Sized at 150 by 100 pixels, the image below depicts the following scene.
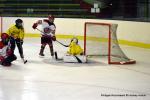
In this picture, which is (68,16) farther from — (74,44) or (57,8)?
(74,44)

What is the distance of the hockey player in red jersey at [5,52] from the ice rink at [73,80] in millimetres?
156

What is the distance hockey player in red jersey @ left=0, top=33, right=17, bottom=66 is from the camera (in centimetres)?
790

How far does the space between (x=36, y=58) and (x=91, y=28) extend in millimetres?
1352

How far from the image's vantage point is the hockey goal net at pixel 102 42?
852 centimetres

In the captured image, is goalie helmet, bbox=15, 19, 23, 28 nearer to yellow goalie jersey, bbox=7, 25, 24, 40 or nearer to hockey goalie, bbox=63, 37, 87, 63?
yellow goalie jersey, bbox=7, 25, 24, 40

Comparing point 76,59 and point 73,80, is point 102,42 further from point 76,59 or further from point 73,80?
point 73,80

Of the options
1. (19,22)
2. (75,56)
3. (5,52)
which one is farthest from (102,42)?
(5,52)

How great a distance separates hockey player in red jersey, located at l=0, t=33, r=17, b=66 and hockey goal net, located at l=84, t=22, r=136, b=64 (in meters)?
1.78

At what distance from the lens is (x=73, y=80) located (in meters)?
6.57

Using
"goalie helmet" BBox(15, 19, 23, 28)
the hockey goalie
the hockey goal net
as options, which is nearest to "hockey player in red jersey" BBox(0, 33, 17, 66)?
"goalie helmet" BBox(15, 19, 23, 28)

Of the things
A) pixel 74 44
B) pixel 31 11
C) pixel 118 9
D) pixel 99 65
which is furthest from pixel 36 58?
pixel 31 11

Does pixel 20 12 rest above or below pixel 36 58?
above

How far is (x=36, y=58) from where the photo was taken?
9.00m

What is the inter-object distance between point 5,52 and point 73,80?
1.91m
